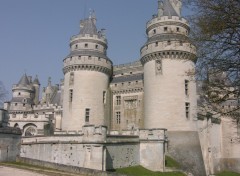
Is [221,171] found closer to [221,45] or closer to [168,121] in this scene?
[168,121]

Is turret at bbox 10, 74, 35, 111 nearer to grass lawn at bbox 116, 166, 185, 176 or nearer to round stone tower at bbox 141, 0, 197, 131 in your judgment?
round stone tower at bbox 141, 0, 197, 131

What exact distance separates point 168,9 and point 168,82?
27.4ft

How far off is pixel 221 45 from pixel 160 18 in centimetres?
Answer: 2307

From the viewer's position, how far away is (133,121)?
121 ft

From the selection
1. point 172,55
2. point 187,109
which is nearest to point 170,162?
point 187,109

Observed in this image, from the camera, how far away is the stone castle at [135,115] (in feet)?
83.3

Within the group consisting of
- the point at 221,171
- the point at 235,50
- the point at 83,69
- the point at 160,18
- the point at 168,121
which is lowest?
the point at 221,171

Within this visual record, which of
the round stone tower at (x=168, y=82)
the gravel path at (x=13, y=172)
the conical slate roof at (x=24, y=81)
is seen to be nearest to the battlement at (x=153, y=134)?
the round stone tower at (x=168, y=82)

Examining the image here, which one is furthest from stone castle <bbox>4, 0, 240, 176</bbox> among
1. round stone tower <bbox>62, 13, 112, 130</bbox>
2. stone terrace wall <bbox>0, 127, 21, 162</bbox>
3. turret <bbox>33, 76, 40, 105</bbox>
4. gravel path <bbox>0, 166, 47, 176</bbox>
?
turret <bbox>33, 76, 40, 105</bbox>

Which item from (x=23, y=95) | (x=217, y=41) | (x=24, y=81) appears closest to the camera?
(x=217, y=41)

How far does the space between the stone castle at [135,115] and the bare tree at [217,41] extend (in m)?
12.0

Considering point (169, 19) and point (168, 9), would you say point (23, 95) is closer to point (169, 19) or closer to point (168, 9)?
point (168, 9)

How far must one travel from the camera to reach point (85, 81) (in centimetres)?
3544

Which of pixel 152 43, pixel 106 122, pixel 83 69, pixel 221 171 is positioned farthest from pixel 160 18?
pixel 221 171
